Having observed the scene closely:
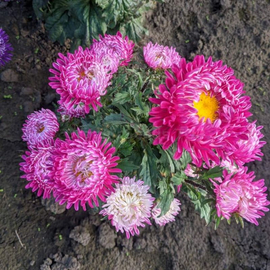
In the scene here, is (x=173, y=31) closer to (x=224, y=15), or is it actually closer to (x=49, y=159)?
(x=224, y=15)

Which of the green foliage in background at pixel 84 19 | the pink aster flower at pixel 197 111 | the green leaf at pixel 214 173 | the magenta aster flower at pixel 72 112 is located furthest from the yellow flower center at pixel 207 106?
the green foliage in background at pixel 84 19

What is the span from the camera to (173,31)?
3625mm

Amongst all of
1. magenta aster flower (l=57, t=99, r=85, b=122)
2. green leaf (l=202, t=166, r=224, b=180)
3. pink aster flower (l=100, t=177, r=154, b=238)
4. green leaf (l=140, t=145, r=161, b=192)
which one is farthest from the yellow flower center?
magenta aster flower (l=57, t=99, r=85, b=122)

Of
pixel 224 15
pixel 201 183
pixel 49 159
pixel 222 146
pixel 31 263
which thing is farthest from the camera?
pixel 224 15

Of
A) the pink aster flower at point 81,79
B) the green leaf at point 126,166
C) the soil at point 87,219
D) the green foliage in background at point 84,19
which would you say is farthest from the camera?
the green foliage in background at point 84,19

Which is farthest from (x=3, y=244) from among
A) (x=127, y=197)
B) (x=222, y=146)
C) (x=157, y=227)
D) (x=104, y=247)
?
(x=222, y=146)

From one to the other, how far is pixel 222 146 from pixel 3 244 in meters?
2.31

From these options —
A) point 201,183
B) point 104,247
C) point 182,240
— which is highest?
point 201,183

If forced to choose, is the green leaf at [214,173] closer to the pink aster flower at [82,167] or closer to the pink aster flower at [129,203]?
the pink aster flower at [129,203]

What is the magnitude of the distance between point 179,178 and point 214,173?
257 millimetres

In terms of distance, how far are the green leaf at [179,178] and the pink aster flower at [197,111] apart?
488mm

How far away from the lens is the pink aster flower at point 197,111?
1442 millimetres

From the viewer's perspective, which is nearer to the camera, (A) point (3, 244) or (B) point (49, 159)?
(B) point (49, 159)

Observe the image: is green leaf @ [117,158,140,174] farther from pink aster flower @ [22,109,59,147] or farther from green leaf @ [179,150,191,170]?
pink aster flower @ [22,109,59,147]
